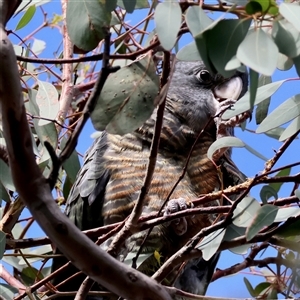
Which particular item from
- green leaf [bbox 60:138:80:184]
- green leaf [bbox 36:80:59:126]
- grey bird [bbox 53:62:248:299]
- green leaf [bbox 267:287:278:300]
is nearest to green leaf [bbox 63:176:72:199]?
grey bird [bbox 53:62:248:299]

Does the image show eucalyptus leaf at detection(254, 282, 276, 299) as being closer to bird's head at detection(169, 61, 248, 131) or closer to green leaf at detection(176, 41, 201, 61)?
bird's head at detection(169, 61, 248, 131)

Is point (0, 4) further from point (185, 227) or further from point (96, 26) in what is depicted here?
point (185, 227)

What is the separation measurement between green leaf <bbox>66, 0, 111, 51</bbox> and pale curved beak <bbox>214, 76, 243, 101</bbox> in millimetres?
1100

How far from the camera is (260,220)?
0.77 metres

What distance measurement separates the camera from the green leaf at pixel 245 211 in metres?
0.85

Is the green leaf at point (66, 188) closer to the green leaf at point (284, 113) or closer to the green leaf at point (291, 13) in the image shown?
the green leaf at point (284, 113)

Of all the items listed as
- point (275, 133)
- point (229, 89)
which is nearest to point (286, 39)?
point (275, 133)

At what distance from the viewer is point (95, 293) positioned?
1.08 m

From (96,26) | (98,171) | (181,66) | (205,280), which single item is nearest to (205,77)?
(181,66)

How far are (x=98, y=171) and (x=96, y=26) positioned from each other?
2.71ft

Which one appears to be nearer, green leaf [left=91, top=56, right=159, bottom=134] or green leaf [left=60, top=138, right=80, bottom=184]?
green leaf [left=91, top=56, right=159, bottom=134]

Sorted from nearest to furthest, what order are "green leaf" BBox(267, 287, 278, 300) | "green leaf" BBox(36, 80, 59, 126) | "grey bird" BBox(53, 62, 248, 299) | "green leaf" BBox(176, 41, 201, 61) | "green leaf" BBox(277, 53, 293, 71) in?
"green leaf" BBox(176, 41, 201, 61)
"green leaf" BBox(277, 53, 293, 71)
"green leaf" BBox(36, 80, 59, 126)
"green leaf" BBox(267, 287, 278, 300)
"grey bird" BBox(53, 62, 248, 299)

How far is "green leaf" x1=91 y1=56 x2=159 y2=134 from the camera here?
0.79m

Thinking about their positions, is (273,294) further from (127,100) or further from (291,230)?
(127,100)
